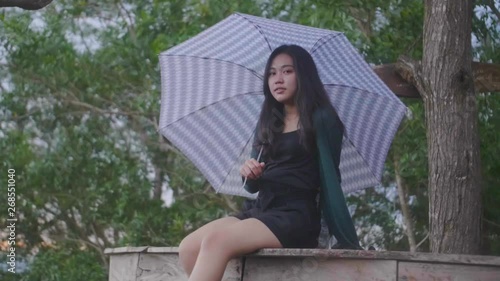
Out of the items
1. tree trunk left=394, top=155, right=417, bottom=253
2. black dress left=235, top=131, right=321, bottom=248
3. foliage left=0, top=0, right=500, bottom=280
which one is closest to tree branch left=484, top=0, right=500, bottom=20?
foliage left=0, top=0, right=500, bottom=280

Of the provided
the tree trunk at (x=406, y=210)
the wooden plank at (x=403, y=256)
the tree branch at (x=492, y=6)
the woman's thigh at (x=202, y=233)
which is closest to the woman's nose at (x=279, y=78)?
the woman's thigh at (x=202, y=233)

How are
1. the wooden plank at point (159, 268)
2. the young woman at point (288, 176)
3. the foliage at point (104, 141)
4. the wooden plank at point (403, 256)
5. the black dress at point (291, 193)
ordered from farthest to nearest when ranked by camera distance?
the foliage at point (104, 141), the wooden plank at point (159, 268), the black dress at point (291, 193), the young woman at point (288, 176), the wooden plank at point (403, 256)

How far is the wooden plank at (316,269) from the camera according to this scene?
156 inches

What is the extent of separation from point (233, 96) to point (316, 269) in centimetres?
126

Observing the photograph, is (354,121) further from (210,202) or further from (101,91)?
(101,91)

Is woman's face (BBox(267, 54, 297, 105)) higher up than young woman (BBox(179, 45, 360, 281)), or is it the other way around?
woman's face (BBox(267, 54, 297, 105))

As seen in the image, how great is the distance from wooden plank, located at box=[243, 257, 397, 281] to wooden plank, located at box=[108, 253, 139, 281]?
690 mm

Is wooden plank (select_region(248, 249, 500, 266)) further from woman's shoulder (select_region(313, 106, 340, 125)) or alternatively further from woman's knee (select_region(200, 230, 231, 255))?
woman's shoulder (select_region(313, 106, 340, 125))

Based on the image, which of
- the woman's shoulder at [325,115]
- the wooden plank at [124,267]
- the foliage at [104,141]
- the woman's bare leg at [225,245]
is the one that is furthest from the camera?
the foliage at [104,141]

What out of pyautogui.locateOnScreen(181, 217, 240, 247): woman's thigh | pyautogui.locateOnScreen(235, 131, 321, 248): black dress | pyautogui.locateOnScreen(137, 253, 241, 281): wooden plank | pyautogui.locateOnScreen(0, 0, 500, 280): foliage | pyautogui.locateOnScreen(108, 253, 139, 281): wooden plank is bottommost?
pyautogui.locateOnScreen(0, 0, 500, 280): foliage

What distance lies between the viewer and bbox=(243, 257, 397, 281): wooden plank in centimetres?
397

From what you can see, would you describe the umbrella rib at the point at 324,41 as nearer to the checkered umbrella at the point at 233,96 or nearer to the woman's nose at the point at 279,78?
the checkered umbrella at the point at 233,96

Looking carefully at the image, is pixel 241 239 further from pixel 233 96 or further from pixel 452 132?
pixel 452 132

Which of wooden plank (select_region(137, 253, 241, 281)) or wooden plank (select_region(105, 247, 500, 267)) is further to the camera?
wooden plank (select_region(137, 253, 241, 281))
